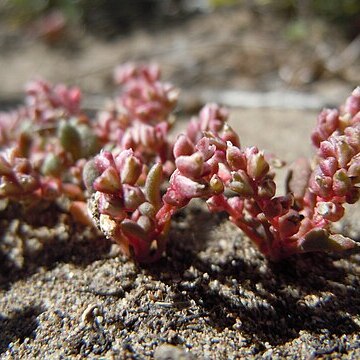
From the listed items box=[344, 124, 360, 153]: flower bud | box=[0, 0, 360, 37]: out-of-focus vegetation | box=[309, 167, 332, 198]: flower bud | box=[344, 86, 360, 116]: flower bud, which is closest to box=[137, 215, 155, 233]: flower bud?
box=[309, 167, 332, 198]: flower bud

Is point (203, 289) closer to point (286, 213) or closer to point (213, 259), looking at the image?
point (213, 259)

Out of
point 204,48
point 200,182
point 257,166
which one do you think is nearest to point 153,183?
point 200,182

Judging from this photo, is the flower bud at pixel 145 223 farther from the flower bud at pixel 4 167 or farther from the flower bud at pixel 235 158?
the flower bud at pixel 4 167

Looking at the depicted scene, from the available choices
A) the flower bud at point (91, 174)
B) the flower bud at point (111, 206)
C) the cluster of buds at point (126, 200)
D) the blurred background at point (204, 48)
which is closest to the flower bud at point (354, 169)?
the cluster of buds at point (126, 200)

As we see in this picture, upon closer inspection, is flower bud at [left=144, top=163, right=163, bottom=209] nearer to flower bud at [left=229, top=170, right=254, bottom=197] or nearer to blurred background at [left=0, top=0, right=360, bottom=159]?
flower bud at [left=229, top=170, right=254, bottom=197]

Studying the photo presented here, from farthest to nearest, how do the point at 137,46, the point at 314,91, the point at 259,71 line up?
the point at 137,46, the point at 259,71, the point at 314,91

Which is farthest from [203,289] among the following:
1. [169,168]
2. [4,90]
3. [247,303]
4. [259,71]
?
[4,90]

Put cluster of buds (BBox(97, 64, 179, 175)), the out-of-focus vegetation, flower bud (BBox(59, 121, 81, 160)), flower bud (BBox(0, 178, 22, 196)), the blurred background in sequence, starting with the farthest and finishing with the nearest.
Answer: the out-of-focus vegetation, the blurred background, flower bud (BBox(59, 121, 81, 160)), cluster of buds (BBox(97, 64, 179, 175)), flower bud (BBox(0, 178, 22, 196))
